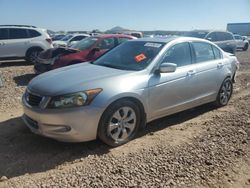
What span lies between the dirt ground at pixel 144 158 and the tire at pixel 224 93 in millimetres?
783

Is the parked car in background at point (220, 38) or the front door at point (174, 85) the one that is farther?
the parked car in background at point (220, 38)

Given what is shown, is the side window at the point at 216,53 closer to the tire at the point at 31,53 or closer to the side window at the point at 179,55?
the side window at the point at 179,55

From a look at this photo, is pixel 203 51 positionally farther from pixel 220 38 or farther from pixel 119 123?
pixel 220 38

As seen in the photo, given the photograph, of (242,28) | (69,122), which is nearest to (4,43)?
(69,122)

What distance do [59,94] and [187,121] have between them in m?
2.63

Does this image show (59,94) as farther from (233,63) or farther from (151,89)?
(233,63)

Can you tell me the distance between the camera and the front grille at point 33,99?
4205mm

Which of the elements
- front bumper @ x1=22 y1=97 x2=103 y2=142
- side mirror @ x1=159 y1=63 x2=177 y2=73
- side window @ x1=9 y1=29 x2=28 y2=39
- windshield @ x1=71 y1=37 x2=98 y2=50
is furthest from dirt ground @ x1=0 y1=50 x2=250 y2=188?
side window @ x1=9 y1=29 x2=28 y2=39

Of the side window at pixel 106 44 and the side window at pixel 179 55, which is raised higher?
the side window at pixel 179 55

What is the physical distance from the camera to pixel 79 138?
4.07 metres

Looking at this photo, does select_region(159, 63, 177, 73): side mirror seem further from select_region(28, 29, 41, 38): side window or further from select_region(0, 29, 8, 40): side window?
select_region(0, 29, 8, 40): side window

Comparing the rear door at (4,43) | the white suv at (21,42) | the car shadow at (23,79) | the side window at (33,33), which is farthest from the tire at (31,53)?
the car shadow at (23,79)

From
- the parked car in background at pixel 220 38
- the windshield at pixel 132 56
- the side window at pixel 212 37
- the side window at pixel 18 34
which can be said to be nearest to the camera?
the windshield at pixel 132 56

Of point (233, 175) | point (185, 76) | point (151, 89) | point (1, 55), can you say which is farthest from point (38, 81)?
point (1, 55)
